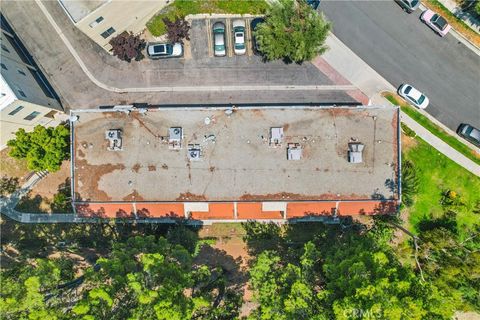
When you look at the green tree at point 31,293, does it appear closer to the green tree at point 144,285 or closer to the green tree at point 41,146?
the green tree at point 144,285

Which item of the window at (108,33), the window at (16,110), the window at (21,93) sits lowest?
the window at (16,110)

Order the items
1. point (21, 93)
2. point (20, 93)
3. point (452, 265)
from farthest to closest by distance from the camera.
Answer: point (452, 265)
point (21, 93)
point (20, 93)

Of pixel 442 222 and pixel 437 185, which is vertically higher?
pixel 437 185

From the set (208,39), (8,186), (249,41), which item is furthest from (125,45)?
(8,186)

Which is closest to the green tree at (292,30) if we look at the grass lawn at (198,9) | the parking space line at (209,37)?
the grass lawn at (198,9)

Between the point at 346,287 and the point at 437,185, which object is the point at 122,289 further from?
the point at 437,185
